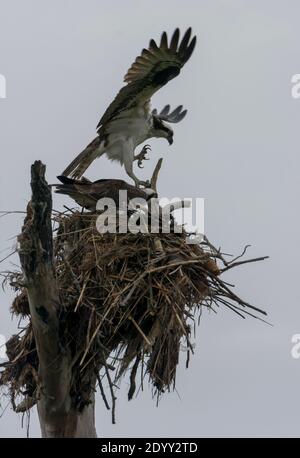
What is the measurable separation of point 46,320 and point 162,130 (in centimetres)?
416

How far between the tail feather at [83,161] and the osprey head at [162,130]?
0.69 metres

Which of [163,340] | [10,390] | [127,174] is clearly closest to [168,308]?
Answer: [163,340]

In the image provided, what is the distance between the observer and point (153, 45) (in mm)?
9836

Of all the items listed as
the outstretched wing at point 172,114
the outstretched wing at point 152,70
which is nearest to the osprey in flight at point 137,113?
the outstretched wing at point 152,70

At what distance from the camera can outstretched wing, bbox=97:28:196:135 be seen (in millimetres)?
9812

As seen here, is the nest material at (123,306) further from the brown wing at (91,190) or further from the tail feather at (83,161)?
the tail feather at (83,161)

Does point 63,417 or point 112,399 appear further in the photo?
point 63,417

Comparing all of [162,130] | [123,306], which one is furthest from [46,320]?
[162,130]

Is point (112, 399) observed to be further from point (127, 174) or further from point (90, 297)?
point (127, 174)

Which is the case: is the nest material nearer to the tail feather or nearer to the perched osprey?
the perched osprey

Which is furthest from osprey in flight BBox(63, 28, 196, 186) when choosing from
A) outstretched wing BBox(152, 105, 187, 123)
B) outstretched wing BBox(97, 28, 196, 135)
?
outstretched wing BBox(152, 105, 187, 123)

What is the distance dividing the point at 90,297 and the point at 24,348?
2.53 ft

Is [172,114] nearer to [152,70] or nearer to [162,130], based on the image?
[162,130]

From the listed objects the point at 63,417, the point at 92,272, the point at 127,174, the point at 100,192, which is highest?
the point at 127,174
